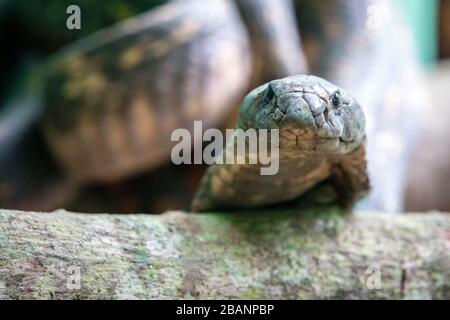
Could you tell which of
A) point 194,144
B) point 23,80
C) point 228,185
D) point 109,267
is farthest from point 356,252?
point 23,80

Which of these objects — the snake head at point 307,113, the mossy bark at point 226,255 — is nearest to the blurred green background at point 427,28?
the mossy bark at point 226,255

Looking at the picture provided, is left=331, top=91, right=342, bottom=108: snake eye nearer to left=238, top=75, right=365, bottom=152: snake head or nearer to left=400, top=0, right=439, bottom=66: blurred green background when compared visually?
left=238, top=75, right=365, bottom=152: snake head

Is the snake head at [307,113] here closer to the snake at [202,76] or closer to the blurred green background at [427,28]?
the snake at [202,76]

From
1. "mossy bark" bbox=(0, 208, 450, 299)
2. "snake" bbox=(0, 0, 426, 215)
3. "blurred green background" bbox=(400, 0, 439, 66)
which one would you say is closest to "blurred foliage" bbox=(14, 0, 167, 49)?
"snake" bbox=(0, 0, 426, 215)

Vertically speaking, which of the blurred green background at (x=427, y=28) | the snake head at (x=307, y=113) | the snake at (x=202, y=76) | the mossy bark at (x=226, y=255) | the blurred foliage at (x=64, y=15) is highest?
the blurred green background at (x=427, y=28)

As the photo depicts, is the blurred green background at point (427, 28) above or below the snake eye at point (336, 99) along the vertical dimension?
above

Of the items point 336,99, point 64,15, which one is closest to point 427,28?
point 64,15

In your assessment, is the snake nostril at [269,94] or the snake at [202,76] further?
the snake at [202,76]
